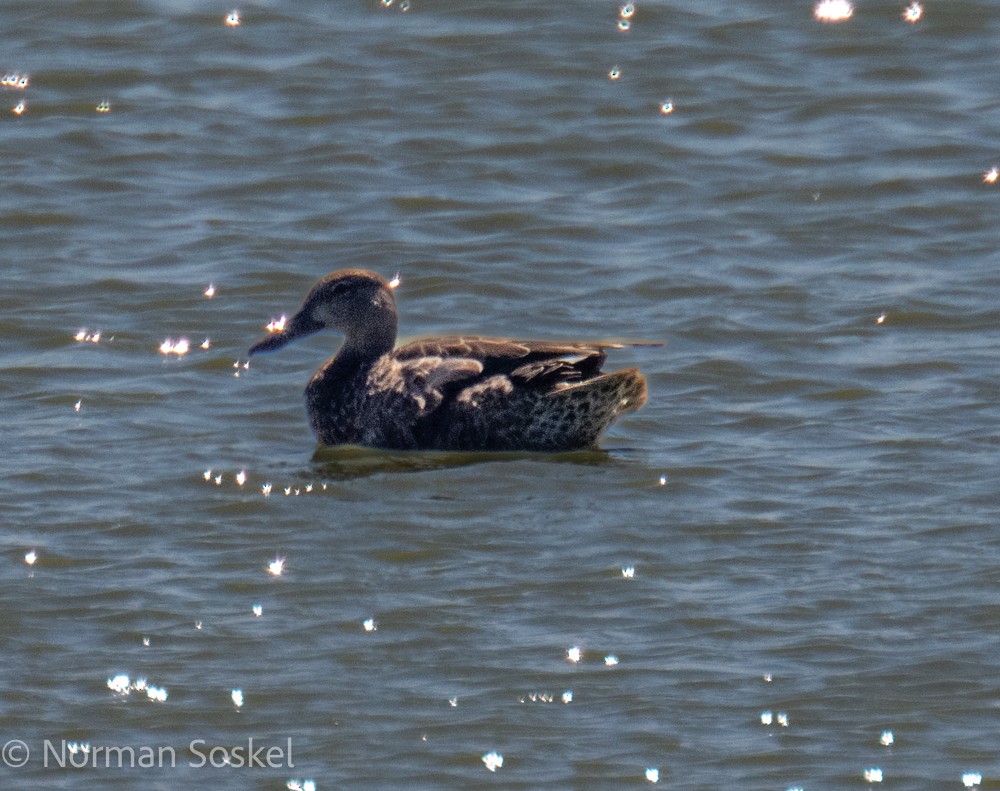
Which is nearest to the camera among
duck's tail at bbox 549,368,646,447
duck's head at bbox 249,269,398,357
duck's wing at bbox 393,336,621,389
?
duck's tail at bbox 549,368,646,447

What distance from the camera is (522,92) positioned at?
1480 cm

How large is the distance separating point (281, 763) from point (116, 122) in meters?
8.74

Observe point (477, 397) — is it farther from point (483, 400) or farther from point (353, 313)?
point (353, 313)

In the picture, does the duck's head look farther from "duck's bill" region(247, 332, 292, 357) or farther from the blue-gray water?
the blue-gray water

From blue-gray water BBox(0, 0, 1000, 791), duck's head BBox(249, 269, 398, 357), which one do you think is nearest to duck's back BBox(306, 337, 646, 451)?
blue-gray water BBox(0, 0, 1000, 791)

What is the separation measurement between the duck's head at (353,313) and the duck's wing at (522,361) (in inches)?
21.9

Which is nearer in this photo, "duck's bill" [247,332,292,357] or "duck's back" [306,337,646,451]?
"duck's back" [306,337,646,451]

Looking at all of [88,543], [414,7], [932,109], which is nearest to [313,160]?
[414,7]

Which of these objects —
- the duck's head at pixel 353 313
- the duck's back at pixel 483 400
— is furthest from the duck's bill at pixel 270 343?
the duck's back at pixel 483 400

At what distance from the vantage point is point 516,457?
382 inches

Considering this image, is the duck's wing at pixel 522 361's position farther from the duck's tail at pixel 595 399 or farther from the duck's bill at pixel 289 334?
the duck's bill at pixel 289 334

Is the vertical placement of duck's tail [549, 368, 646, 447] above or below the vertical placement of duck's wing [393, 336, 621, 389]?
below

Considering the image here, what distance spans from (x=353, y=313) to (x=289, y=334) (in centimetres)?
36

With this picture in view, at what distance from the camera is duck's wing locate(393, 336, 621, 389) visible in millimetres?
9758
